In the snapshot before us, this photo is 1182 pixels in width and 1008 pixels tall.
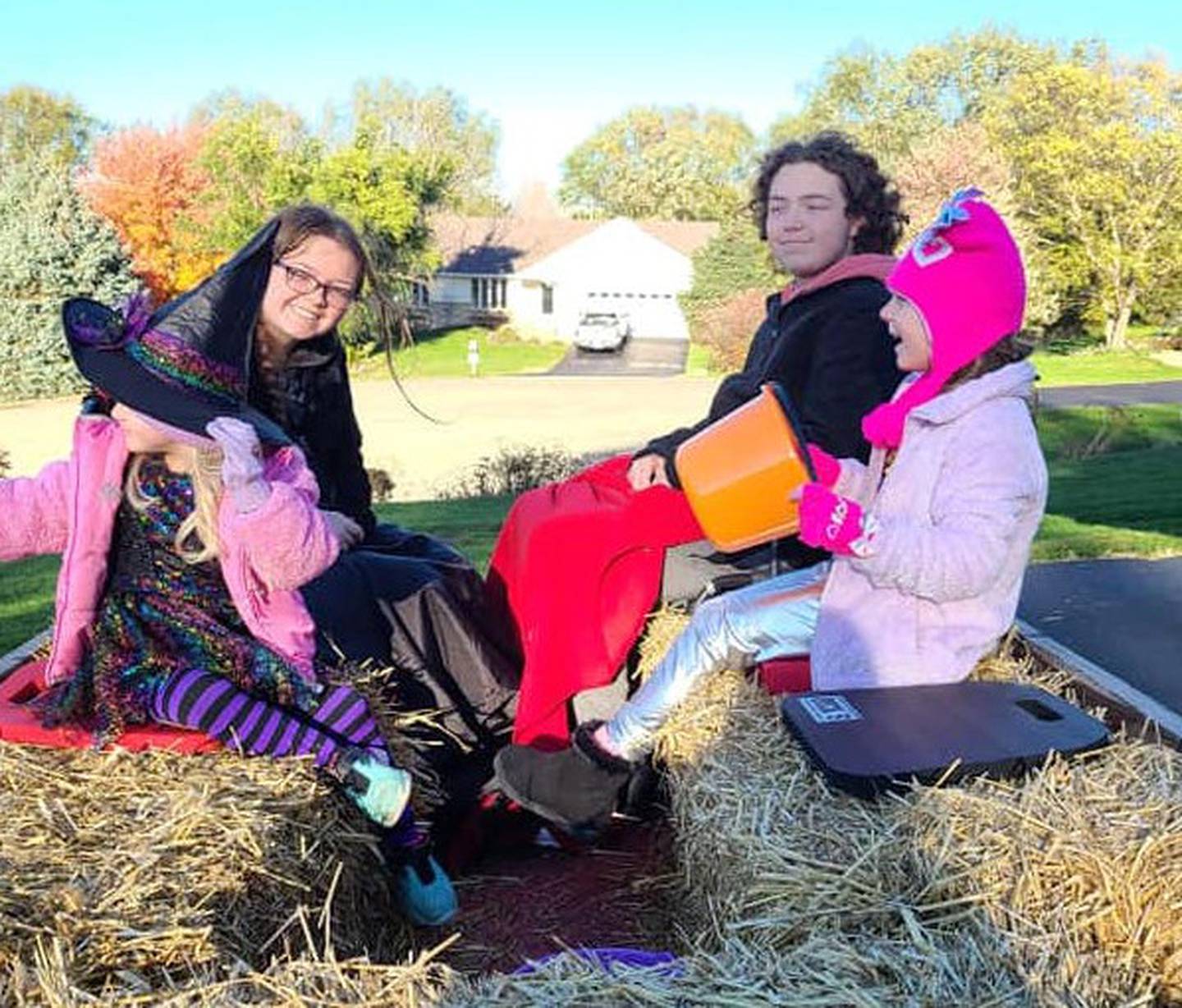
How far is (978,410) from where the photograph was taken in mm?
3059

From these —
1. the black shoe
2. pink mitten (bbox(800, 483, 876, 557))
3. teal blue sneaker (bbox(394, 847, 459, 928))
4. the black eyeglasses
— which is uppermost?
the black eyeglasses

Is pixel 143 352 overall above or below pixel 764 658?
above

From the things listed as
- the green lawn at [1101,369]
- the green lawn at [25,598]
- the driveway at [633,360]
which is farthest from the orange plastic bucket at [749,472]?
the driveway at [633,360]

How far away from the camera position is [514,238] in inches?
2490

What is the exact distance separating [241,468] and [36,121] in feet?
230

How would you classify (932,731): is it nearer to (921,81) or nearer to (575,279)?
(575,279)

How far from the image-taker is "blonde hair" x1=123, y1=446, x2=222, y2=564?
3.10 meters

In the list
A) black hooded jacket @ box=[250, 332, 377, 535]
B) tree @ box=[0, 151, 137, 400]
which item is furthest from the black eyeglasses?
tree @ box=[0, 151, 137, 400]

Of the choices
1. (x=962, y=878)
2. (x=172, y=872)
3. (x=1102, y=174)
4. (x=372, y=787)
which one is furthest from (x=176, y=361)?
(x=1102, y=174)

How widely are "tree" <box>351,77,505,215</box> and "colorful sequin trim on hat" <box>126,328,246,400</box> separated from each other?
215 feet

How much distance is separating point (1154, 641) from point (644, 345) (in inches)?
1690

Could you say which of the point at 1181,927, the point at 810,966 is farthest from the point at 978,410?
the point at 810,966

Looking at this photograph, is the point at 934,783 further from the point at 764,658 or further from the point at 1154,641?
the point at 1154,641

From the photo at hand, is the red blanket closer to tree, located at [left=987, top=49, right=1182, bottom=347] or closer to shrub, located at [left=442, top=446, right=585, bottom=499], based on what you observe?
shrub, located at [left=442, top=446, right=585, bottom=499]
